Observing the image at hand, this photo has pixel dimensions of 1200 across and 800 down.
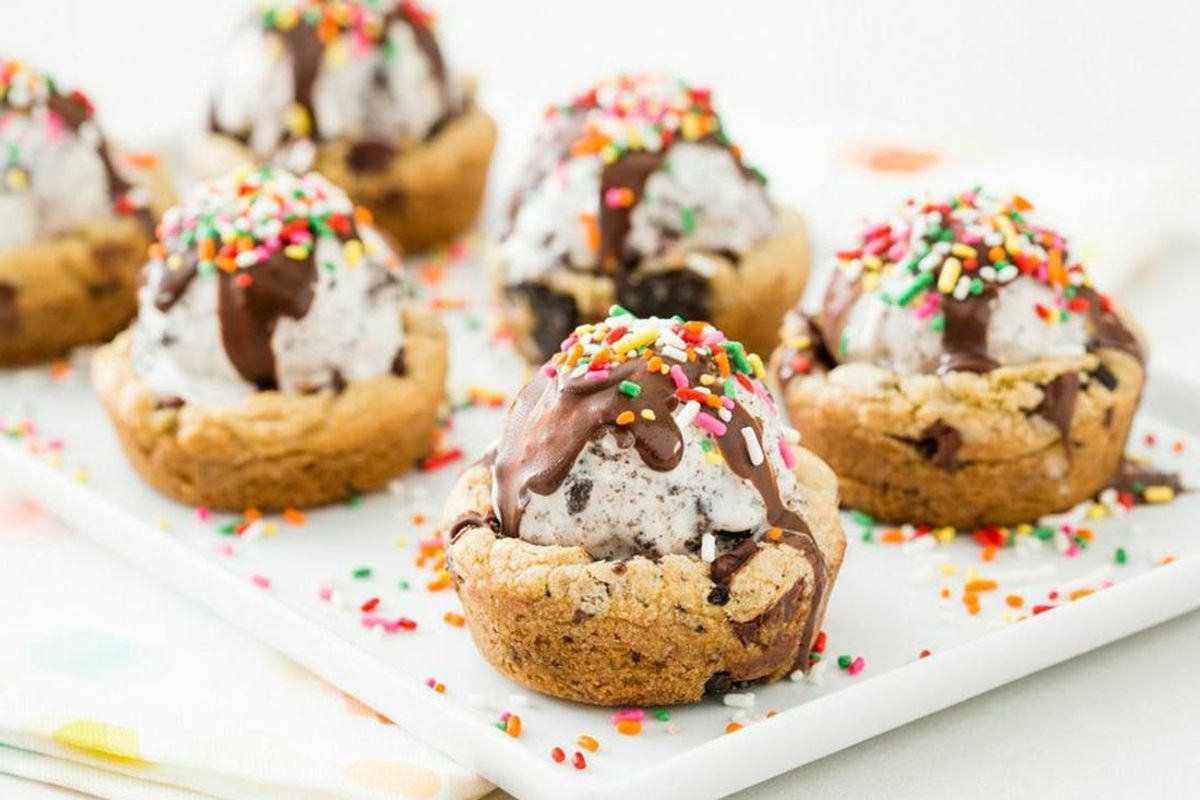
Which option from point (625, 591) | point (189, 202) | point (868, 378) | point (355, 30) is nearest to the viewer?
point (625, 591)

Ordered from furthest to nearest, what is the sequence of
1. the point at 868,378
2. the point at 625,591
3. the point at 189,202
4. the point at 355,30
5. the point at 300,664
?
the point at 355,30 → the point at 189,202 → the point at 868,378 → the point at 300,664 → the point at 625,591

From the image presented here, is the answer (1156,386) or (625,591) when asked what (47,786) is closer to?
(625,591)

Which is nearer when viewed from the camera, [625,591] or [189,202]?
[625,591]

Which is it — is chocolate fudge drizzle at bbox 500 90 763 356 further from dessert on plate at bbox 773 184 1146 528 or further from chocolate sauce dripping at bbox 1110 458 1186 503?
chocolate sauce dripping at bbox 1110 458 1186 503

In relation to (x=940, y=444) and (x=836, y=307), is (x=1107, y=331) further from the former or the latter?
(x=836, y=307)

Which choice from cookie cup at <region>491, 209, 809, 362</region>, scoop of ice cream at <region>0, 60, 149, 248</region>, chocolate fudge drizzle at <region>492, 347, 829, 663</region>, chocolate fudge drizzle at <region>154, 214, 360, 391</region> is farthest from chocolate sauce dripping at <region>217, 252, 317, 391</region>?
scoop of ice cream at <region>0, 60, 149, 248</region>

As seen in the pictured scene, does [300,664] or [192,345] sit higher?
[192,345]

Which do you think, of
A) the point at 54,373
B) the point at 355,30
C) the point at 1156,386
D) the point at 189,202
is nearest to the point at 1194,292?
the point at 1156,386
